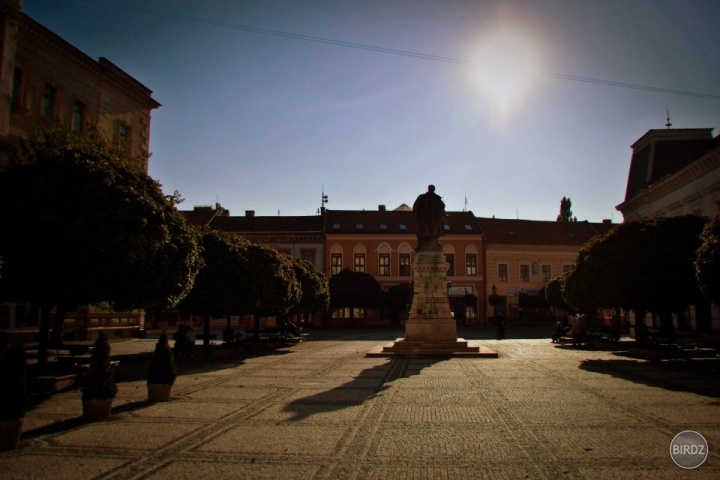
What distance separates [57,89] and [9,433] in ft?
71.5

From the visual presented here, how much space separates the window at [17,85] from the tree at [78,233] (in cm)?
1212

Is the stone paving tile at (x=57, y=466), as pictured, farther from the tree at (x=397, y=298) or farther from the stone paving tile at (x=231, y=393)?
the tree at (x=397, y=298)

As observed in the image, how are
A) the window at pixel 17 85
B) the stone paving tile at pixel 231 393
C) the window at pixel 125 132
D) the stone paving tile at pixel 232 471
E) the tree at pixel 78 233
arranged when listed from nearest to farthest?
the stone paving tile at pixel 232 471
the stone paving tile at pixel 231 393
the tree at pixel 78 233
the window at pixel 17 85
the window at pixel 125 132

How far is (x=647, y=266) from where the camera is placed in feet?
58.3

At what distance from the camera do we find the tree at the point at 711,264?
1273 centimetres

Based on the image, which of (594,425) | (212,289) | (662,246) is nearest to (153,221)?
(212,289)

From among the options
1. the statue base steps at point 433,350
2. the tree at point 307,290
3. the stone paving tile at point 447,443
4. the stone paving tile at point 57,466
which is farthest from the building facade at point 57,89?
the stone paving tile at point 447,443

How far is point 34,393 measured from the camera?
33.0 ft

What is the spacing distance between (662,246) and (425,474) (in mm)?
15746

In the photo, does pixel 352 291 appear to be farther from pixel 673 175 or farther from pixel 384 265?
pixel 673 175

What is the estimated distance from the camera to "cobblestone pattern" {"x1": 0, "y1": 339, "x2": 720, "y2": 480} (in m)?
5.61

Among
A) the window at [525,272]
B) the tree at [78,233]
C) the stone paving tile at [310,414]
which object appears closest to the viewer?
the stone paving tile at [310,414]

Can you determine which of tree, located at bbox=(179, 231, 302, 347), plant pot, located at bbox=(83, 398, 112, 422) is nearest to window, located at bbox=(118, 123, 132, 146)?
tree, located at bbox=(179, 231, 302, 347)

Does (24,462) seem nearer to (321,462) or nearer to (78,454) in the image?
(78,454)
